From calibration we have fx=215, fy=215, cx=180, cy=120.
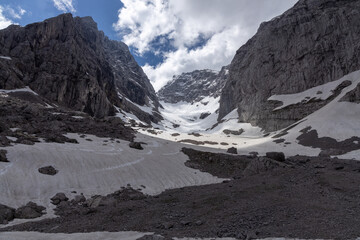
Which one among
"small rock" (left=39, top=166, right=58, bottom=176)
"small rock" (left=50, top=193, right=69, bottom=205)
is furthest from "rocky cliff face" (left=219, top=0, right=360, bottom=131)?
"small rock" (left=50, top=193, right=69, bottom=205)

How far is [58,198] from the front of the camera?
13984mm

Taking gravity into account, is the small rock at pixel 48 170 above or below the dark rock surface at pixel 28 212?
above

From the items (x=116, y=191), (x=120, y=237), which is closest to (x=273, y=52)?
(x=116, y=191)

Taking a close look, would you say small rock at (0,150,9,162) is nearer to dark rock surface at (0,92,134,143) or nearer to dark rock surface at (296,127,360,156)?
dark rock surface at (0,92,134,143)

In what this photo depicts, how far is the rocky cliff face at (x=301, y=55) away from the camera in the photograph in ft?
221

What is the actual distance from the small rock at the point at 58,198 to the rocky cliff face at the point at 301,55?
2682 inches

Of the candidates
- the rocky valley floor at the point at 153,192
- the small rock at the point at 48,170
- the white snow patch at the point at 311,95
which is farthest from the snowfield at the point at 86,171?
the white snow patch at the point at 311,95

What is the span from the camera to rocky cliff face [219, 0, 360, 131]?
6744 cm

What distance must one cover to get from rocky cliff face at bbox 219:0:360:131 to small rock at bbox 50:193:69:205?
68125mm

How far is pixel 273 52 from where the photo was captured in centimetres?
8581

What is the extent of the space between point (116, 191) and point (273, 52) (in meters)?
87.2

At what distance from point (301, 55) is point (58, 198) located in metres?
85.1

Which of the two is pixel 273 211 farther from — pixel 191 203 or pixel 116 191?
pixel 116 191

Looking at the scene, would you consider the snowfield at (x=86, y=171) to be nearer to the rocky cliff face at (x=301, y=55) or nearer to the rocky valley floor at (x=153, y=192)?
the rocky valley floor at (x=153, y=192)
